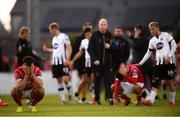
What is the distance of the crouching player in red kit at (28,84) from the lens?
20797 mm

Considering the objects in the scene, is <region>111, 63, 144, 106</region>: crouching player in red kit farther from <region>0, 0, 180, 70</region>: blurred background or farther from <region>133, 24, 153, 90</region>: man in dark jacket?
<region>0, 0, 180, 70</region>: blurred background

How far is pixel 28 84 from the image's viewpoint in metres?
21.1

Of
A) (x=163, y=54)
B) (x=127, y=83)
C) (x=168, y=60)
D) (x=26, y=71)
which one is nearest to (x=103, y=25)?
(x=127, y=83)

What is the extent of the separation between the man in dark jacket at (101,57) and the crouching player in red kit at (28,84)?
10.4 ft

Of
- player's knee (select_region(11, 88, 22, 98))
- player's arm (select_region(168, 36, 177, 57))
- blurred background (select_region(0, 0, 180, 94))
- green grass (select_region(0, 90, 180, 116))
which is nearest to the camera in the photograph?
green grass (select_region(0, 90, 180, 116))

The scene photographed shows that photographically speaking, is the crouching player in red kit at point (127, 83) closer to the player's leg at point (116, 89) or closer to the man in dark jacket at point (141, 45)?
the player's leg at point (116, 89)

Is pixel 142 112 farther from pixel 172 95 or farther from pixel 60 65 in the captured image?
pixel 60 65

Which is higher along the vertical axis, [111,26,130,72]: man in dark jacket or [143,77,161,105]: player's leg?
[111,26,130,72]: man in dark jacket

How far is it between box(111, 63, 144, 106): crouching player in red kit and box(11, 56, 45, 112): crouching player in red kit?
Answer: 2.96 metres

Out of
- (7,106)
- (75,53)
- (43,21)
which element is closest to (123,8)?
(43,21)

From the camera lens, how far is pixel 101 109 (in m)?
21.6

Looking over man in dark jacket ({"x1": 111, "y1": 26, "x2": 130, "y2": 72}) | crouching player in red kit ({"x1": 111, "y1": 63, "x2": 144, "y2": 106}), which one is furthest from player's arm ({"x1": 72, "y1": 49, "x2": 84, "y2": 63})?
crouching player in red kit ({"x1": 111, "y1": 63, "x2": 144, "y2": 106})

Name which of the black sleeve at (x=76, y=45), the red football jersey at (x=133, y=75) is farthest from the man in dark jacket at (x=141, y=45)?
the red football jersey at (x=133, y=75)

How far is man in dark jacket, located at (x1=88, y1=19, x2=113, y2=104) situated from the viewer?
78.9 ft
